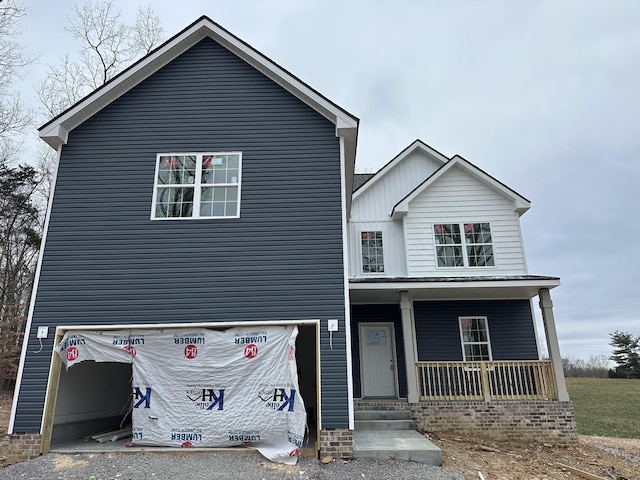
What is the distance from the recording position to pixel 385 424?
29.0 feet

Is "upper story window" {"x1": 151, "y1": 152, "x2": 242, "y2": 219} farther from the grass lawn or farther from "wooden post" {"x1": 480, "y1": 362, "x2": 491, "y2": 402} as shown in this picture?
the grass lawn

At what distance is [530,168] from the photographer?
98.5 feet

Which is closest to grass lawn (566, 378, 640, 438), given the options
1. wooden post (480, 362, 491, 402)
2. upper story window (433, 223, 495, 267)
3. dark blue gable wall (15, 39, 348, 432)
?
wooden post (480, 362, 491, 402)

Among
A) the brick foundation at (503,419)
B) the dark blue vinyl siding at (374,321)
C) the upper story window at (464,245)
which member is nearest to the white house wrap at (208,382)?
the brick foundation at (503,419)

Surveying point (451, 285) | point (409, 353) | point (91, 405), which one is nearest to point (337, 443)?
point (409, 353)

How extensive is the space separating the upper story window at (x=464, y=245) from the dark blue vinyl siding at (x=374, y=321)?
2139mm

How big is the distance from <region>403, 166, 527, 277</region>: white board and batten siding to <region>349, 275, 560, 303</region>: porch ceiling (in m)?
0.67

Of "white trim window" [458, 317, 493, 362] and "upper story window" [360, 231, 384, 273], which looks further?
"upper story window" [360, 231, 384, 273]

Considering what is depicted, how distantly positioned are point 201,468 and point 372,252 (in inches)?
316

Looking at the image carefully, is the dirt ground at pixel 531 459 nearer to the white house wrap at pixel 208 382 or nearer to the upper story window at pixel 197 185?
the white house wrap at pixel 208 382

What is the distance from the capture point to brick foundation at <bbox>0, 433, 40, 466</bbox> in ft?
20.9

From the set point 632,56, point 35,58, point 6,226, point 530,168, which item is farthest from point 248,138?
point 530,168

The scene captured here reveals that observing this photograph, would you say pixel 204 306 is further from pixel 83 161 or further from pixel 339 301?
pixel 83 161

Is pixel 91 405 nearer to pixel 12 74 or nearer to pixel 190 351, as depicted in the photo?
pixel 190 351
